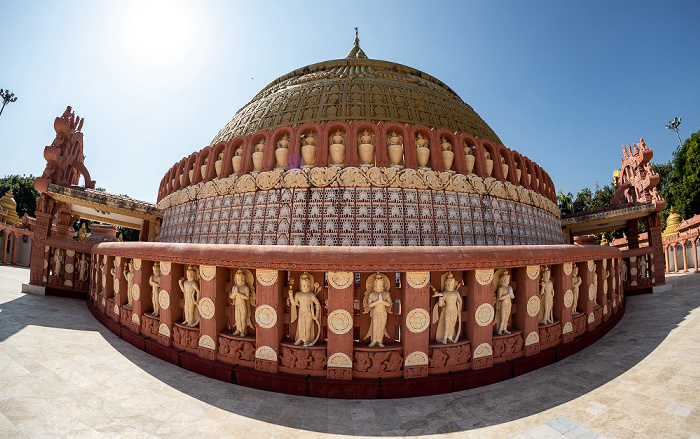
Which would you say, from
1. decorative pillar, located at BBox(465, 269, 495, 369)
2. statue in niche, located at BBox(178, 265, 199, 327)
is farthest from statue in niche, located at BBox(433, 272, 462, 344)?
statue in niche, located at BBox(178, 265, 199, 327)

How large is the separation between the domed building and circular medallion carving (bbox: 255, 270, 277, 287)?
0.5 inches

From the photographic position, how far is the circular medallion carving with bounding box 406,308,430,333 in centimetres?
417

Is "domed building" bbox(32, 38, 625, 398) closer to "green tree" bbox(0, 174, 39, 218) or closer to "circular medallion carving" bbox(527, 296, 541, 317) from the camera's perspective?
"circular medallion carving" bbox(527, 296, 541, 317)

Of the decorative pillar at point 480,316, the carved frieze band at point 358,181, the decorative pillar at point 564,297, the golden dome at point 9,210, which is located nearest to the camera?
the decorative pillar at point 480,316

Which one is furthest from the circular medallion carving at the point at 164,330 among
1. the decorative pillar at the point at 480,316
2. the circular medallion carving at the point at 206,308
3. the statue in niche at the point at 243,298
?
the decorative pillar at the point at 480,316

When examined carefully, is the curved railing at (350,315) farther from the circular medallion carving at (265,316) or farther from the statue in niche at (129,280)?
the statue in niche at (129,280)

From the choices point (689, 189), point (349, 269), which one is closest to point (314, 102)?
point (349, 269)

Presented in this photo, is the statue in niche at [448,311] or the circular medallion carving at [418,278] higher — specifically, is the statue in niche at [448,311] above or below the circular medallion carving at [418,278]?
below

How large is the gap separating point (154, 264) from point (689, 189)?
3901cm

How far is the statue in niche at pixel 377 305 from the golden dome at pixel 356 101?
780 centimetres

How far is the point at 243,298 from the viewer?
4465 millimetres

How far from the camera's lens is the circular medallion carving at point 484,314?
4.43m

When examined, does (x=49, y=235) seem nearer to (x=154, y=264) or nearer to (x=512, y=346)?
(x=154, y=264)

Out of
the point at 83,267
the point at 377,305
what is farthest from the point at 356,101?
the point at 83,267
